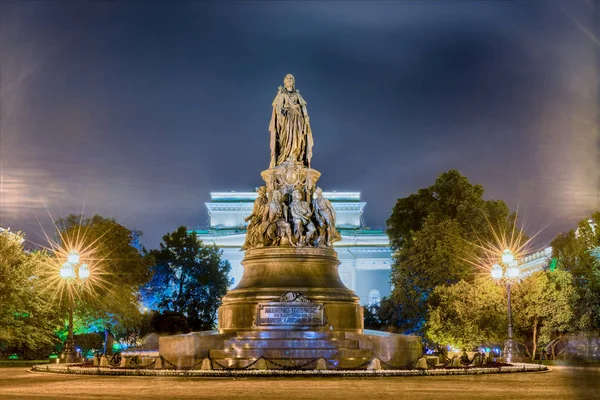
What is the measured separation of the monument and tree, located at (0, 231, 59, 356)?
1509cm

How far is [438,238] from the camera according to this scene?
4900 cm

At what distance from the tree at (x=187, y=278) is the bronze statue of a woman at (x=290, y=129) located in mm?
39084

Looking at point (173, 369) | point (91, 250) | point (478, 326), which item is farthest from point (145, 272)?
point (173, 369)

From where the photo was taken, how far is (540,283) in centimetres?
4194

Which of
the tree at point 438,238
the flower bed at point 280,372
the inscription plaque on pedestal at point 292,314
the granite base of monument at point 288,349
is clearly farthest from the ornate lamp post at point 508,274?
the tree at point 438,238

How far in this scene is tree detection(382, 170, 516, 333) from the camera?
47812 millimetres

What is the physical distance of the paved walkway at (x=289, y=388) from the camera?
49.1ft

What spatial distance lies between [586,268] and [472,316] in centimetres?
728

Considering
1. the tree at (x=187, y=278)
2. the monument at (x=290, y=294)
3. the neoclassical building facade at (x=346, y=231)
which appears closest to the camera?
the monument at (x=290, y=294)

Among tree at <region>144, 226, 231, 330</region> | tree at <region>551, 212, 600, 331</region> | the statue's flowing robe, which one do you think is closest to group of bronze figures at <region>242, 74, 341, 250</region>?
the statue's flowing robe

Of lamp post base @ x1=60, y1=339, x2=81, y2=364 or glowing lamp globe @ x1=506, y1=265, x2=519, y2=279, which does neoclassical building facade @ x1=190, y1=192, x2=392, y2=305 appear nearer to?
lamp post base @ x1=60, y1=339, x2=81, y2=364

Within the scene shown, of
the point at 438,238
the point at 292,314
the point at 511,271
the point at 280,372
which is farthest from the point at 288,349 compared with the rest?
the point at 438,238

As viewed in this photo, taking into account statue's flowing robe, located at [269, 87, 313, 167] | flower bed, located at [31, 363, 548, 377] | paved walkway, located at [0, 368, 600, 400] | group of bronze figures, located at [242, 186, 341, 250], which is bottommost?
paved walkway, located at [0, 368, 600, 400]

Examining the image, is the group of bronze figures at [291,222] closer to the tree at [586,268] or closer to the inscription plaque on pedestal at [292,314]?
the inscription plaque on pedestal at [292,314]
